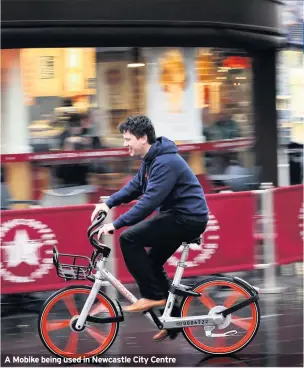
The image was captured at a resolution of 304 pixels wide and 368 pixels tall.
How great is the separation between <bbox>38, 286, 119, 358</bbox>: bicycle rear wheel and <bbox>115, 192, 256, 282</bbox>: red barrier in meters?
1.89

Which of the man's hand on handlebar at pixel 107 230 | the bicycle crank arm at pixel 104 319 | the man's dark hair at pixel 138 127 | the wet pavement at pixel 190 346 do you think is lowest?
the wet pavement at pixel 190 346

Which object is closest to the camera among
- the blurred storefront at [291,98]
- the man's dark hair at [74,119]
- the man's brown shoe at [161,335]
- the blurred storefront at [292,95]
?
the man's brown shoe at [161,335]

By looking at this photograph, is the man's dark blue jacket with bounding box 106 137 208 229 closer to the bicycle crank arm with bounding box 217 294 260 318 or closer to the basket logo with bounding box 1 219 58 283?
the bicycle crank arm with bounding box 217 294 260 318

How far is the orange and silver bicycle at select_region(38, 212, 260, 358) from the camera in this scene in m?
6.42

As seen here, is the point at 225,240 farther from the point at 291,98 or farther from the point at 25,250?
the point at 291,98

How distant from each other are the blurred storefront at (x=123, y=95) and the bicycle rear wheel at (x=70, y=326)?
200 inches

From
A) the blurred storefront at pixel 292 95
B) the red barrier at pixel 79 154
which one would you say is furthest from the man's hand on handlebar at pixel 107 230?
the blurred storefront at pixel 292 95

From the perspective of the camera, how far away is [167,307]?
649cm

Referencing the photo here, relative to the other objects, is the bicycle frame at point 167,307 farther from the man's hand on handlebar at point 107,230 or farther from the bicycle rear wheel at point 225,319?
the man's hand on handlebar at point 107,230

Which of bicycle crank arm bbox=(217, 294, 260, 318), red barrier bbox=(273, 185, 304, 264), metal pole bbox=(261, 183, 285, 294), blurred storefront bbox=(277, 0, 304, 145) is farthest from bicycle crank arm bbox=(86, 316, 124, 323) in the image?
blurred storefront bbox=(277, 0, 304, 145)

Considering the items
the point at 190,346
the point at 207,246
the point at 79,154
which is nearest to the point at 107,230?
the point at 190,346

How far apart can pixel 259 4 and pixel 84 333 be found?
22.4 feet

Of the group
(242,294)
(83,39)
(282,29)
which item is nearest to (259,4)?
(282,29)

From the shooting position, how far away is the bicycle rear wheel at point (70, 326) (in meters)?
6.42
